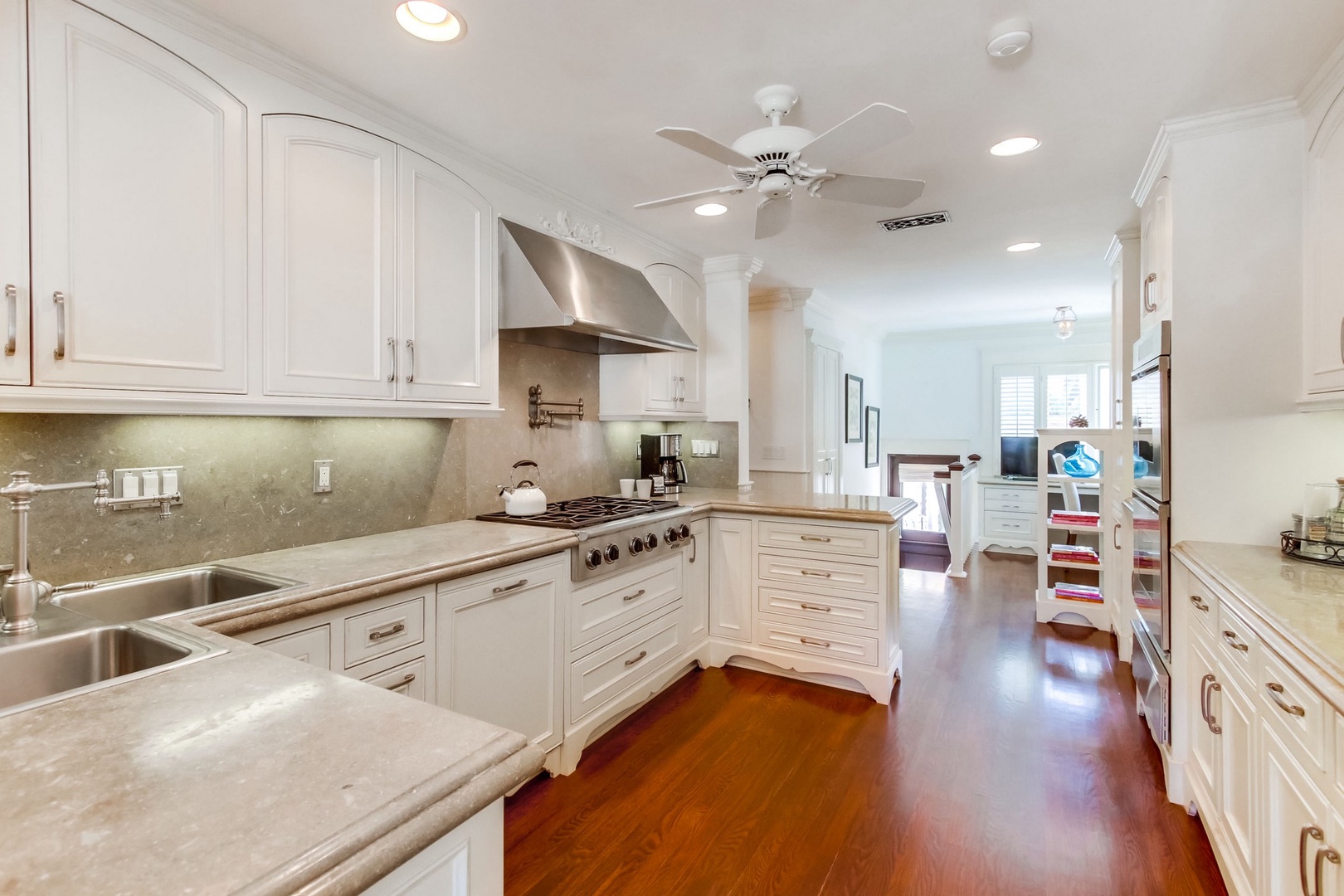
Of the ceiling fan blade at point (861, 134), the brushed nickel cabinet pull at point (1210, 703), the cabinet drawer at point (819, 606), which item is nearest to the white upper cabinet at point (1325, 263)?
the brushed nickel cabinet pull at point (1210, 703)

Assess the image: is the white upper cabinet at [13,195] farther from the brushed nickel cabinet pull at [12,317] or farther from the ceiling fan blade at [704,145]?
the ceiling fan blade at [704,145]

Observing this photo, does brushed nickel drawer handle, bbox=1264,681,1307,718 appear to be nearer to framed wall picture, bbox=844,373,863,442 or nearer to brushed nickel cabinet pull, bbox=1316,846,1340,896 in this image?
brushed nickel cabinet pull, bbox=1316,846,1340,896

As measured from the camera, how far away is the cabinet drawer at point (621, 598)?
8.38 feet

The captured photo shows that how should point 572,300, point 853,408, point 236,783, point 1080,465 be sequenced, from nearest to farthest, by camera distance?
1. point 236,783
2. point 572,300
3. point 1080,465
4. point 853,408

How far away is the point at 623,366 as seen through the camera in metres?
3.56

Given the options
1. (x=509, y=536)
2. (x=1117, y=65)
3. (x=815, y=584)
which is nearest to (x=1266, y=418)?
(x=1117, y=65)

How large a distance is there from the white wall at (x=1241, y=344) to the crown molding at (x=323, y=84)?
96.7 inches

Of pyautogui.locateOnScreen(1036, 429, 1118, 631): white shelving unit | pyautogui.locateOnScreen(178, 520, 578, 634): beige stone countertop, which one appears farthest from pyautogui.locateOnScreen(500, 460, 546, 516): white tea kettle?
pyautogui.locateOnScreen(1036, 429, 1118, 631): white shelving unit

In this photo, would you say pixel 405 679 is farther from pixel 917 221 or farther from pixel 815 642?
pixel 917 221

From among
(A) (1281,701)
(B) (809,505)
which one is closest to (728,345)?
(B) (809,505)

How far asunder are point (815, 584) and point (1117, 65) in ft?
7.69

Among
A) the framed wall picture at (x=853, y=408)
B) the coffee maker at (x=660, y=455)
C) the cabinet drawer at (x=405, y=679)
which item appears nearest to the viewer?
the cabinet drawer at (x=405, y=679)

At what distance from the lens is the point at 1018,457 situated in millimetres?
6781

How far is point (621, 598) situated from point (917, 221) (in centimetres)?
242
